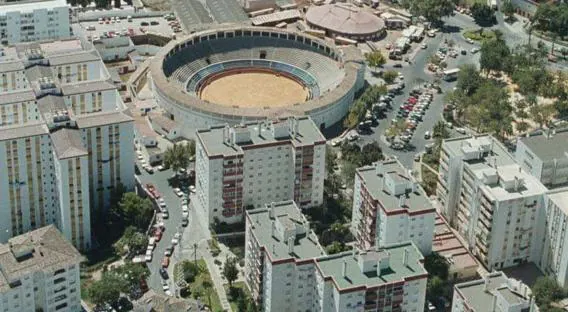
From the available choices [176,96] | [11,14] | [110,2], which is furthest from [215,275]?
[110,2]

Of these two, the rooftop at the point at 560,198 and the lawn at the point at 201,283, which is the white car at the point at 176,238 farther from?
the rooftop at the point at 560,198

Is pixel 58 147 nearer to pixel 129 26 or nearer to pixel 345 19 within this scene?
pixel 129 26

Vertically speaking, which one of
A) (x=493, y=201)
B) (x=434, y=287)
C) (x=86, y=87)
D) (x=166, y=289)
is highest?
(x=86, y=87)

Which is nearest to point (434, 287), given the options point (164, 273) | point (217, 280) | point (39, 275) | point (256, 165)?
point (217, 280)

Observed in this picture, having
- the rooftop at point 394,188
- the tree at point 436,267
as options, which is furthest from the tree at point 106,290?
the tree at point 436,267

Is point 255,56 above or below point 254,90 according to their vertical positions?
above
